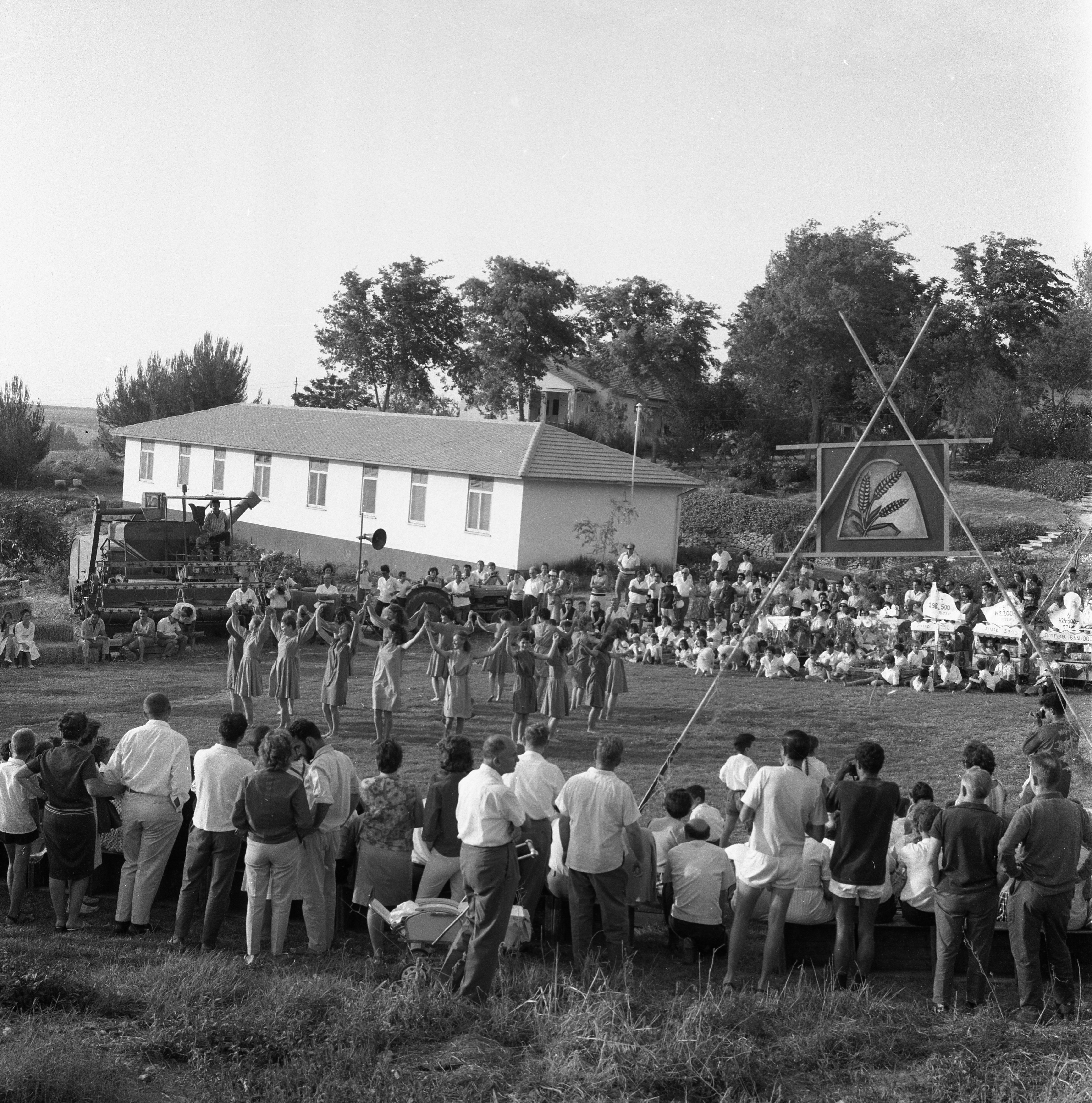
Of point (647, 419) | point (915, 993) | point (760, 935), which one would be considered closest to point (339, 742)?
point (760, 935)

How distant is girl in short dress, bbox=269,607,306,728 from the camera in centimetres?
1407

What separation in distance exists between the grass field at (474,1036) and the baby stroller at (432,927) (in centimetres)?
24

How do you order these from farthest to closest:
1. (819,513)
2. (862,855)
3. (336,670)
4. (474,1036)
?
(336,670) < (819,513) < (862,855) < (474,1036)

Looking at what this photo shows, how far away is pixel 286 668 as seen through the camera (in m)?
14.1

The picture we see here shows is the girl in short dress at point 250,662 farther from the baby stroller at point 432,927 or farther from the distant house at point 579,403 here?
the distant house at point 579,403

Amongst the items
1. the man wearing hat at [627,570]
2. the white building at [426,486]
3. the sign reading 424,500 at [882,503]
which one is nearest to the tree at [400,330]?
the white building at [426,486]

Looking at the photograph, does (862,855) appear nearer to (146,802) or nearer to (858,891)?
(858,891)

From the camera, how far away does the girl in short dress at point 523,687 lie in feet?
45.2

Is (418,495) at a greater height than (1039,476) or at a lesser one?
lesser

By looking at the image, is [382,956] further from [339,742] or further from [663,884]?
[339,742]

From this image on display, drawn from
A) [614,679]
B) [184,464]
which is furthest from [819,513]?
[184,464]

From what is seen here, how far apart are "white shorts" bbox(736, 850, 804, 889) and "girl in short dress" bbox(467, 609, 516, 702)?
324 inches

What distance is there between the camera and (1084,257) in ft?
178

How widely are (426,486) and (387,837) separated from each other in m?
24.6
